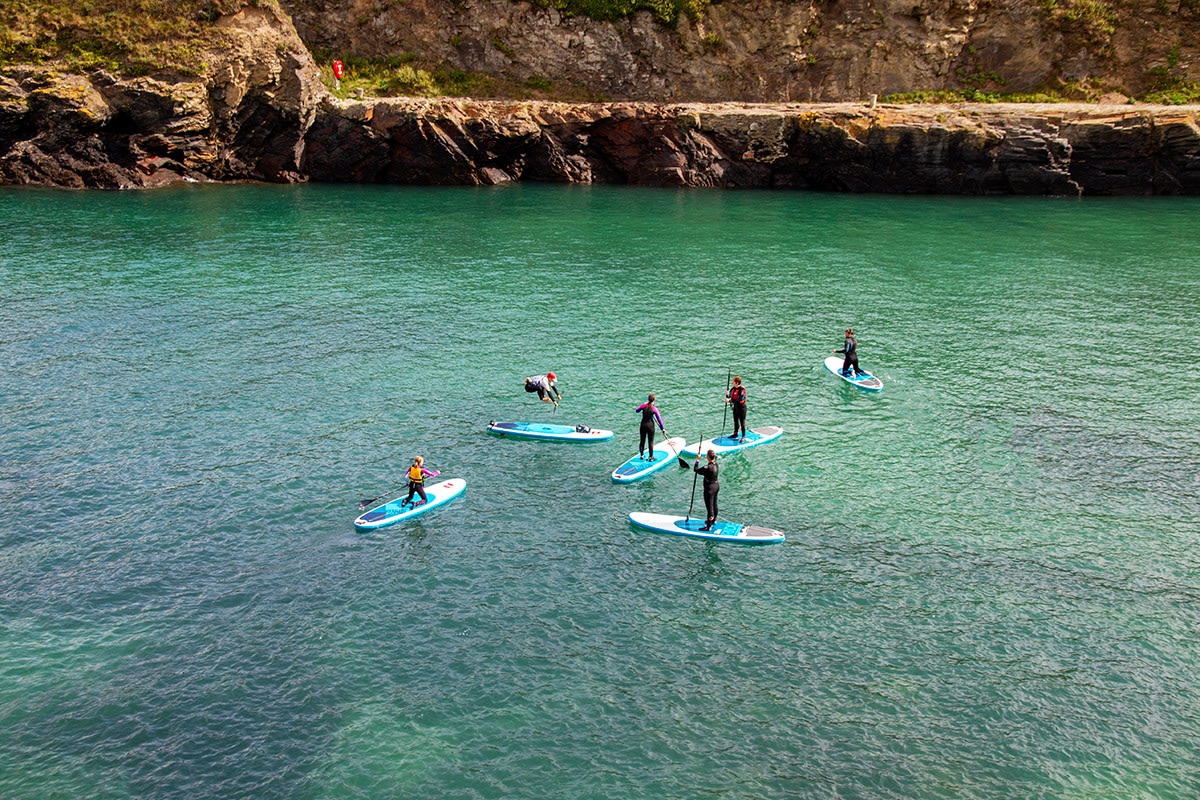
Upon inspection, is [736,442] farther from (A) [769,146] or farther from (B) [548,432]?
(A) [769,146]

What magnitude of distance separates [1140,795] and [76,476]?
31.9m

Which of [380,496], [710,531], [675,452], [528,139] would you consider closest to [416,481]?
[380,496]

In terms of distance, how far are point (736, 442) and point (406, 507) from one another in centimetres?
1228

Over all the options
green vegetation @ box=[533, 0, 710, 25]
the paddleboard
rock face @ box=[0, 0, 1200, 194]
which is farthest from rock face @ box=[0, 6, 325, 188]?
the paddleboard

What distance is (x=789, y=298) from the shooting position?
182ft

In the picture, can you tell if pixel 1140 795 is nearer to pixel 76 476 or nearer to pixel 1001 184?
pixel 76 476

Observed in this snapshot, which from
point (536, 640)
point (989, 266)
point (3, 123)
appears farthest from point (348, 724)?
point (3, 123)

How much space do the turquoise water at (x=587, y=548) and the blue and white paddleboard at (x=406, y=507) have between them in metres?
0.52

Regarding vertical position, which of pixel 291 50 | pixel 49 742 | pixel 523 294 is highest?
pixel 291 50

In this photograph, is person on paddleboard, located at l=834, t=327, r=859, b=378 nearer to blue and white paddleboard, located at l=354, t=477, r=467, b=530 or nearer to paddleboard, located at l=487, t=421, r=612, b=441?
paddleboard, located at l=487, t=421, r=612, b=441

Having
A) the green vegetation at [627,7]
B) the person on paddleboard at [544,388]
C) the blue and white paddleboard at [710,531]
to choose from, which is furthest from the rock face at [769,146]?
the blue and white paddleboard at [710,531]

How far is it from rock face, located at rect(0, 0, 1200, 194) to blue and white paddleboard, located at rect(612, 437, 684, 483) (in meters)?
68.1

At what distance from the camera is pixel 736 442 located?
35.1m

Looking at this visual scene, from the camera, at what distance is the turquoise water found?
2045 cm
